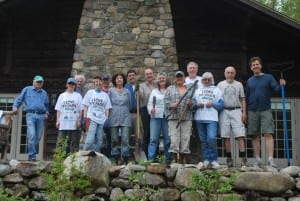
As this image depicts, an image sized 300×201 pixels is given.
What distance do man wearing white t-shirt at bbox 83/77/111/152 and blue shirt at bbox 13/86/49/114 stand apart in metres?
0.83

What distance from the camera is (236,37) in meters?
10.4

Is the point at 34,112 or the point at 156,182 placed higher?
the point at 34,112

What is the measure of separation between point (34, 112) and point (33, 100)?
22cm

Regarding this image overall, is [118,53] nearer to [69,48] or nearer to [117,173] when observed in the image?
[69,48]

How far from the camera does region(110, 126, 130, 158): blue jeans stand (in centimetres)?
706

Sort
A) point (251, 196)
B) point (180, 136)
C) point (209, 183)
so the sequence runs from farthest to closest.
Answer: point (180, 136), point (251, 196), point (209, 183)

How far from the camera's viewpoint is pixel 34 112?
7.35m

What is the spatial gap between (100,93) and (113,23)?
133 inches

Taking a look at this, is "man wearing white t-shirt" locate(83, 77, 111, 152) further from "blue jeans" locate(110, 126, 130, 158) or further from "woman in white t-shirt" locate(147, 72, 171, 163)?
"woman in white t-shirt" locate(147, 72, 171, 163)

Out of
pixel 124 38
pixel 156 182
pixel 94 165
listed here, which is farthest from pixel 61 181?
pixel 124 38

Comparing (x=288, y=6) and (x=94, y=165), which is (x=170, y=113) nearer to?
(x=94, y=165)

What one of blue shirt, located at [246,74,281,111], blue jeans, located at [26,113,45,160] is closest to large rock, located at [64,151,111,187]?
blue jeans, located at [26,113,45,160]

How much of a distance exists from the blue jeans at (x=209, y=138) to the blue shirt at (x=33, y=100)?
8.94 ft

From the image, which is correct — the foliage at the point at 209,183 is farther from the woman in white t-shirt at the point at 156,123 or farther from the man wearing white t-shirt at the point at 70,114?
the man wearing white t-shirt at the point at 70,114
